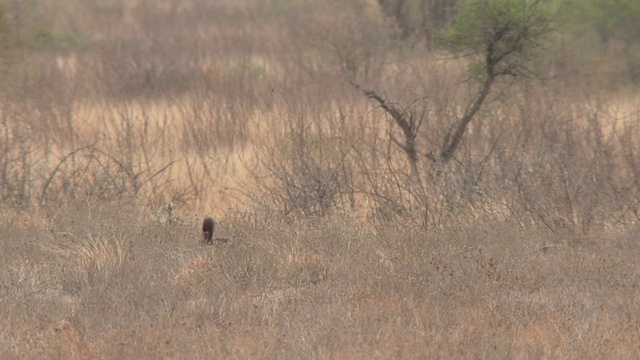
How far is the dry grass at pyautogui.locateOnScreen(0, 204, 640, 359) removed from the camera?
4879 mm

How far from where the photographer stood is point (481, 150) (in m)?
9.76

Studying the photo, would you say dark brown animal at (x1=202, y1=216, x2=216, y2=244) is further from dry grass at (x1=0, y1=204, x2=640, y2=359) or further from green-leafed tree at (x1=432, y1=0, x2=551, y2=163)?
green-leafed tree at (x1=432, y1=0, x2=551, y2=163)

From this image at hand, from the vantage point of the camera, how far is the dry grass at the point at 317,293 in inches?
192

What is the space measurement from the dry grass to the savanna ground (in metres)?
0.02

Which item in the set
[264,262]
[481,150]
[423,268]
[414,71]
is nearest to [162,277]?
[264,262]

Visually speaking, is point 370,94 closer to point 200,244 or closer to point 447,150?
point 447,150

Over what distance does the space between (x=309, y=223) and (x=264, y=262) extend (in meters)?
1.45

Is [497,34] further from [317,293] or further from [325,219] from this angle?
[317,293]

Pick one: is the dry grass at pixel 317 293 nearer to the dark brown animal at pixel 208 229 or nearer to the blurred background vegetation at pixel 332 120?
the dark brown animal at pixel 208 229

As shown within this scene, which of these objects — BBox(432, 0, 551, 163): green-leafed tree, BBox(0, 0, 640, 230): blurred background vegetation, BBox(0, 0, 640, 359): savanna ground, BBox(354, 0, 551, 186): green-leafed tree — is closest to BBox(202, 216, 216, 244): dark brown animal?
BBox(0, 0, 640, 359): savanna ground

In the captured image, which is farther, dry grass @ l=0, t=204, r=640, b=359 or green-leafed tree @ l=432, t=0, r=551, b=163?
green-leafed tree @ l=432, t=0, r=551, b=163

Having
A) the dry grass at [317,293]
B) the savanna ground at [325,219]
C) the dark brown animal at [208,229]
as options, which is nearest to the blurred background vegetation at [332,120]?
the savanna ground at [325,219]

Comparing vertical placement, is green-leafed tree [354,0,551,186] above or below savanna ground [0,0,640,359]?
above

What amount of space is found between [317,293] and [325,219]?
233cm
